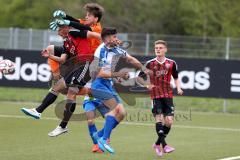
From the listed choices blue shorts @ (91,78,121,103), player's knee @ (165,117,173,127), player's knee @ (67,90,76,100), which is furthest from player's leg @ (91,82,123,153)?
player's knee @ (67,90,76,100)

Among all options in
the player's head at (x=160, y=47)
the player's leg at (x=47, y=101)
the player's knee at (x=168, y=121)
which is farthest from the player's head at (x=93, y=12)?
the player's knee at (x=168, y=121)

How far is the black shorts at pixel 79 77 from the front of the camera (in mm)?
14094

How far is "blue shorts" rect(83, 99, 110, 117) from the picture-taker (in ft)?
44.0

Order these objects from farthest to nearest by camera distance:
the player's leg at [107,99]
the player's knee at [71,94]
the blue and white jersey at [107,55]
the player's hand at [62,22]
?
1. the player's knee at [71,94]
2. the player's hand at [62,22]
3. the player's leg at [107,99]
4. the blue and white jersey at [107,55]

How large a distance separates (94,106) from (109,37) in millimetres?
1287

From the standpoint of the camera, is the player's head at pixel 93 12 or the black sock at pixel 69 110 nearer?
the player's head at pixel 93 12

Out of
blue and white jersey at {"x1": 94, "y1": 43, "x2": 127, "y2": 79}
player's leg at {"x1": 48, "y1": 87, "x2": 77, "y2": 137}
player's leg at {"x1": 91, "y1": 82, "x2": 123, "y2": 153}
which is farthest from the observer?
player's leg at {"x1": 48, "y1": 87, "x2": 77, "y2": 137}

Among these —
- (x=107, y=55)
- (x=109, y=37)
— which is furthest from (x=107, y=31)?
(x=107, y=55)

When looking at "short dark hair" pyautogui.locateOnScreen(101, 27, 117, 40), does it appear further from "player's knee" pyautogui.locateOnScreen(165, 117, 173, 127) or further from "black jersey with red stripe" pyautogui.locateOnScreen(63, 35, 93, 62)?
"player's knee" pyautogui.locateOnScreen(165, 117, 173, 127)

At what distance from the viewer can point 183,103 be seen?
81.8 ft

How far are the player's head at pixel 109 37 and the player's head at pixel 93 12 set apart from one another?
87cm

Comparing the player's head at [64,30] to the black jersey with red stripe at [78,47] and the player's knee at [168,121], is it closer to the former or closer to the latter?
the black jersey with red stripe at [78,47]

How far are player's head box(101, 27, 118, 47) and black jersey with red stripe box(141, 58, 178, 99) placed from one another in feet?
3.92

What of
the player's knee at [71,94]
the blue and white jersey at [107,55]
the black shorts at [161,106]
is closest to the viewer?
the blue and white jersey at [107,55]
